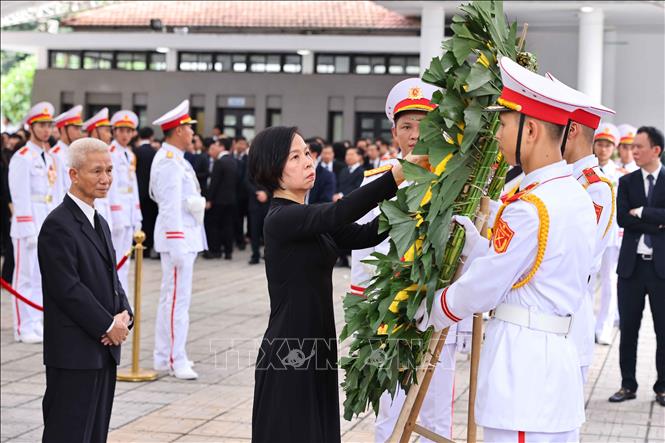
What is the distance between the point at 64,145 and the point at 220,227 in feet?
23.7

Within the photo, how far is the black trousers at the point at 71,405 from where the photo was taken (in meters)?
4.59

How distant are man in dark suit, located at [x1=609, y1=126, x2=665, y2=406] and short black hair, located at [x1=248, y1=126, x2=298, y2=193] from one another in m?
4.39

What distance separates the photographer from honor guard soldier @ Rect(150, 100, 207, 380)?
7980 millimetres

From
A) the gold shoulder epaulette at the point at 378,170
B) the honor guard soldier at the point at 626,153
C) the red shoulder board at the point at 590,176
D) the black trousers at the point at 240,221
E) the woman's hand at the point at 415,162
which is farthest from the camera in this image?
the black trousers at the point at 240,221

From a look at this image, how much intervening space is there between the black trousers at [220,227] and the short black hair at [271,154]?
13.4 meters

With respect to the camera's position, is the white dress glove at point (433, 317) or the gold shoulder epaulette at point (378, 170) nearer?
the white dress glove at point (433, 317)

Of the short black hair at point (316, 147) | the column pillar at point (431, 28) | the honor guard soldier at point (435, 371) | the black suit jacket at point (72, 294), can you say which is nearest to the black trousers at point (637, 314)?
the honor guard soldier at point (435, 371)

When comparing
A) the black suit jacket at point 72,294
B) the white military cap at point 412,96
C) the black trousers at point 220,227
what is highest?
the white military cap at point 412,96

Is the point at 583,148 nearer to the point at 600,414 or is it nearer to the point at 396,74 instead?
the point at 600,414

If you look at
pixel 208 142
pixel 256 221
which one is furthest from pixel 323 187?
pixel 208 142

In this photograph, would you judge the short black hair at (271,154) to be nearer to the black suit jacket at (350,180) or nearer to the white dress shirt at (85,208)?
the white dress shirt at (85,208)

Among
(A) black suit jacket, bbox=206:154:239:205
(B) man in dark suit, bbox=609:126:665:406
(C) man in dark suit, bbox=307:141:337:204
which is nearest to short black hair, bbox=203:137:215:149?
(A) black suit jacket, bbox=206:154:239:205

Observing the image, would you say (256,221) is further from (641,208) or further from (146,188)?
(641,208)

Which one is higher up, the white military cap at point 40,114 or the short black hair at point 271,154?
the white military cap at point 40,114
